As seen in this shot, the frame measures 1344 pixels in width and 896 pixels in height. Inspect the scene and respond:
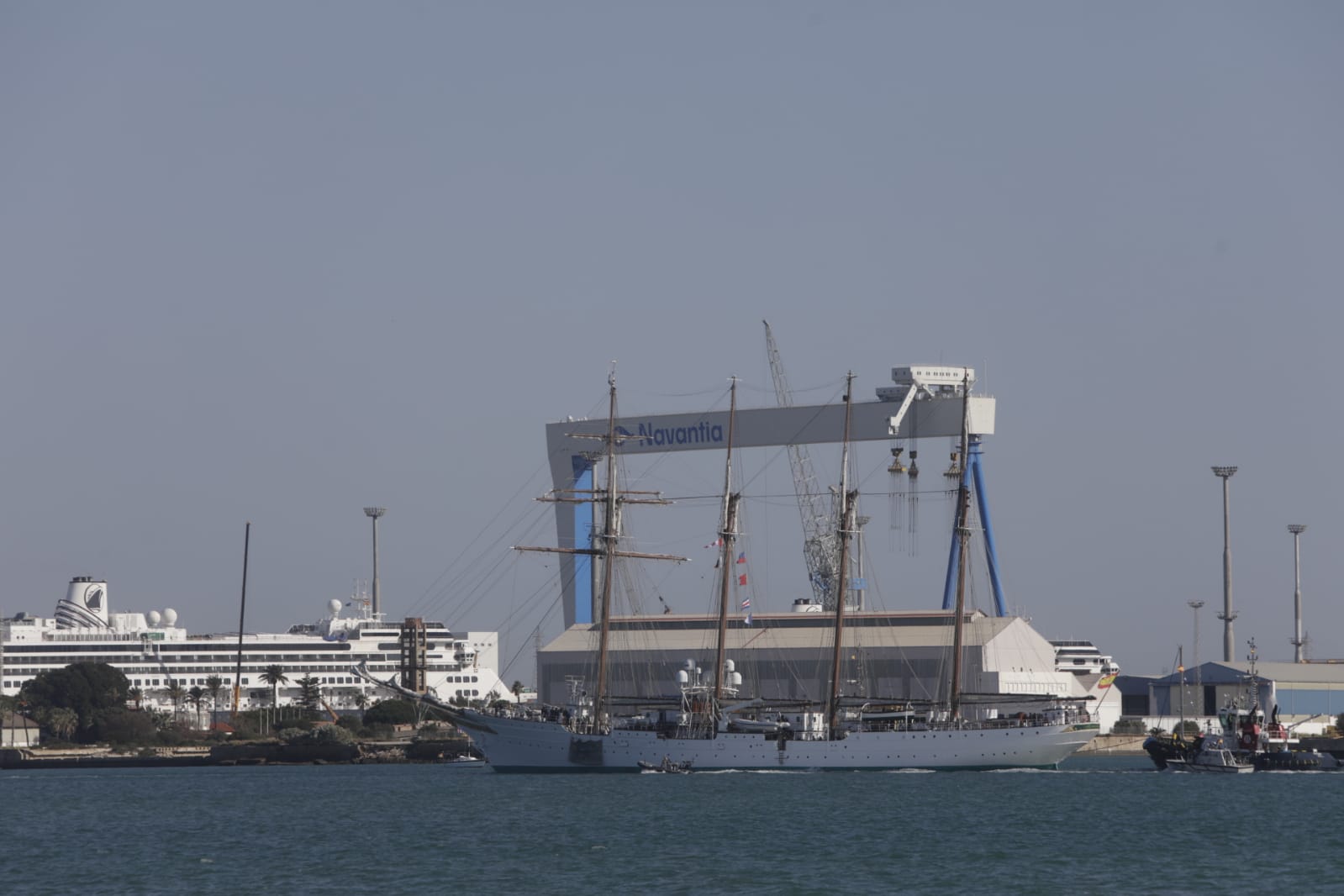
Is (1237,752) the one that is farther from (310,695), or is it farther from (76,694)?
(76,694)

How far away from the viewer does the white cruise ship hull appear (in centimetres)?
7631

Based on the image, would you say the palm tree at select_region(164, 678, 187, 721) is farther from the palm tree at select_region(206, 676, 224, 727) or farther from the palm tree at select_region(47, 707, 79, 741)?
the palm tree at select_region(47, 707, 79, 741)

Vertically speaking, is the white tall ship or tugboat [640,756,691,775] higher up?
the white tall ship

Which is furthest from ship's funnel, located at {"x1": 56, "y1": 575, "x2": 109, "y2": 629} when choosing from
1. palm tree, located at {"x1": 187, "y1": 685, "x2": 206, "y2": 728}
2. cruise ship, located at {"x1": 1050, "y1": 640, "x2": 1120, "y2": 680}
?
cruise ship, located at {"x1": 1050, "y1": 640, "x2": 1120, "y2": 680}

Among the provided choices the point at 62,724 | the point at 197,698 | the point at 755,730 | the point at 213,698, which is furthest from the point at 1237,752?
the point at 213,698

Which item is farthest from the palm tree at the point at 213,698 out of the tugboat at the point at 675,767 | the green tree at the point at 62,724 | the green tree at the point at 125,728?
the tugboat at the point at 675,767

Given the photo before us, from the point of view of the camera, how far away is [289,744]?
105 m

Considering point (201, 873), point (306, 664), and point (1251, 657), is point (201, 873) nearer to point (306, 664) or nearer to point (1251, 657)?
point (1251, 657)

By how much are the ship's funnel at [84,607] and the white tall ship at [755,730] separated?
8982 cm

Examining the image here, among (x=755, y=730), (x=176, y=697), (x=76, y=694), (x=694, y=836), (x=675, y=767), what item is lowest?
(x=675, y=767)

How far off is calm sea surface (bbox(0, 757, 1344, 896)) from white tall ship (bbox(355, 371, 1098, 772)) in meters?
2.22

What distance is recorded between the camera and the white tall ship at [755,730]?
76.6 metres

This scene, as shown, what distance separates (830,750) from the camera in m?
76.6

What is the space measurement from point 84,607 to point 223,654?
15.3 meters
